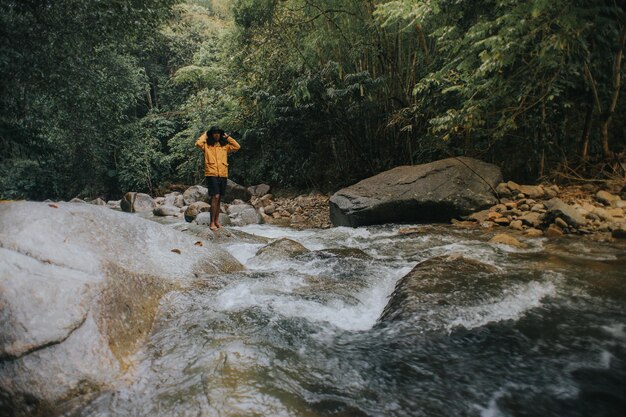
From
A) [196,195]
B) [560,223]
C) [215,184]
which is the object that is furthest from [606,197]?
[196,195]

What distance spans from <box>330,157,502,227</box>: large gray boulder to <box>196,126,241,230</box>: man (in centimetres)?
216

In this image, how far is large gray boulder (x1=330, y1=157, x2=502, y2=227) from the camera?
635cm

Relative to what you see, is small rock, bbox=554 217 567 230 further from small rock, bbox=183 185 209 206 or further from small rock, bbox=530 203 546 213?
small rock, bbox=183 185 209 206

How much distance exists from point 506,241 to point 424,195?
1.94m

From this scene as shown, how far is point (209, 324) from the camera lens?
8.84ft

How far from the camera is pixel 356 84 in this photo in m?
8.05

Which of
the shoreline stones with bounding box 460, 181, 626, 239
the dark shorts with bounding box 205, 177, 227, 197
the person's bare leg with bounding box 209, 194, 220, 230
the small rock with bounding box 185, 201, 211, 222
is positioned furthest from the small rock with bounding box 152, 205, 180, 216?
the shoreline stones with bounding box 460, 181, 626, 239

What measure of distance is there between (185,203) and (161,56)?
35.6 ft

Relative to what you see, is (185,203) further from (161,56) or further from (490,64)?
(161,56)

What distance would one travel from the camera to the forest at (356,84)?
543 centimetres

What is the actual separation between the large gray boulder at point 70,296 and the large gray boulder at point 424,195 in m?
3.84

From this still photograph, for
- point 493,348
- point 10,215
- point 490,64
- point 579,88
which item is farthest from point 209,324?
point 579,88

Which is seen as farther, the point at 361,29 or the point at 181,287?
the point at 361,29

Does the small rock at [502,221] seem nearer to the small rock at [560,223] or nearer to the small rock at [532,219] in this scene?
the small rock at [532,219]
